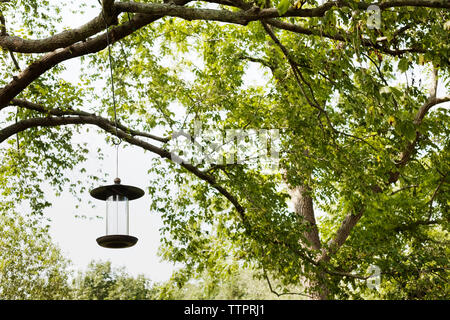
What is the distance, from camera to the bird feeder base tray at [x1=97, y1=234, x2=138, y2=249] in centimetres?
516

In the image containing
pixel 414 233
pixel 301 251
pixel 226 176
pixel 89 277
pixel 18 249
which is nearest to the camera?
pixel 301 251

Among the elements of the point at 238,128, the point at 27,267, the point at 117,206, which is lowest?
the point at 117,206

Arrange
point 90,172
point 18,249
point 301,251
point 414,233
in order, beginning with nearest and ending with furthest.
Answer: point 301,251 < point 90,172 < point 414,233 < point 18,249

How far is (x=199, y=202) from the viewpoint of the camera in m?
9.68

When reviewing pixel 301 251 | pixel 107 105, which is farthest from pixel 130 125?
pixel 301 251

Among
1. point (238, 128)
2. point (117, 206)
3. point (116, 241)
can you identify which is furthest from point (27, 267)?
point (116, 241)

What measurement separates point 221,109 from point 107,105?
2170 mm

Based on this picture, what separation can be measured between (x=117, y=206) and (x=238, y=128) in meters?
4.78

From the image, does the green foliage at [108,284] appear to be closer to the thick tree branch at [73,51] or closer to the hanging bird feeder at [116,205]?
the thick tree branch at [73,51]

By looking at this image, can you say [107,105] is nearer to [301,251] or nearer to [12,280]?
[301,251]

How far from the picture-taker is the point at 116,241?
519 centimetres

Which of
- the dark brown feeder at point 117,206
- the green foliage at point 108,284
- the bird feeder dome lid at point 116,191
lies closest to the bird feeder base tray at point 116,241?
the dark brown feeder at point 117,206

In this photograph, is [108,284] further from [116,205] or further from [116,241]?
[116,241]
